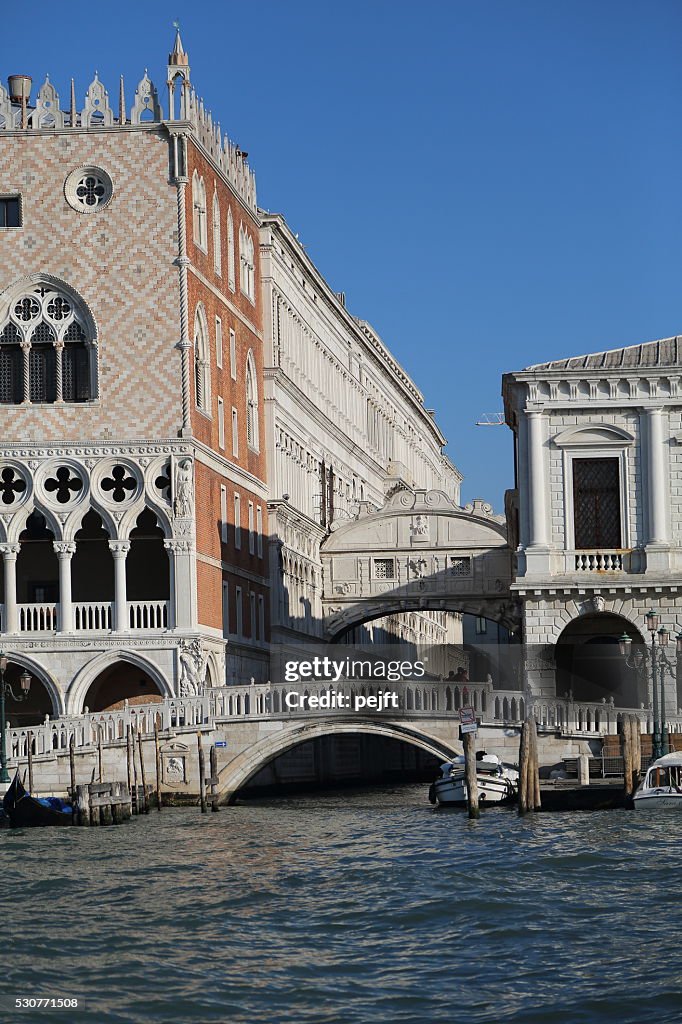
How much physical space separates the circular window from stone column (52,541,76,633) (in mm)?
7367

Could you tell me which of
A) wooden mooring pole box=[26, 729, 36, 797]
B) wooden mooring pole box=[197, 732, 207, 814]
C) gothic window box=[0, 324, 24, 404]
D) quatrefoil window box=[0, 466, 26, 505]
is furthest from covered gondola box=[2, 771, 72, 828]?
gothic window box=[0, 324, 24, 404]

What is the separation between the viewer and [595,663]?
44562 millimetres

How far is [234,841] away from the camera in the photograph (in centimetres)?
3136

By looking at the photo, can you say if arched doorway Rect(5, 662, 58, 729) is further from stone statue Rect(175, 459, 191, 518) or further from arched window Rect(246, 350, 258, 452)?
arched window Rect(246, 350, 258, 452)

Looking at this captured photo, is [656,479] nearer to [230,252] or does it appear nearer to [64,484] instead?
[64,484]

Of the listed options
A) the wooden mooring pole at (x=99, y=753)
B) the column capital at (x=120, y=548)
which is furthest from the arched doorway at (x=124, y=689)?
the wooden mooring pole at (x=99, y=753)

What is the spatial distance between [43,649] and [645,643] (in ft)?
41.3

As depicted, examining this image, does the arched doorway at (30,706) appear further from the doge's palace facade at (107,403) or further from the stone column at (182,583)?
the stone column at (182,583)

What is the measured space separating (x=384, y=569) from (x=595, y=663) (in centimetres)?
1027

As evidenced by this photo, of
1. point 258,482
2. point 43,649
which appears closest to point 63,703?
point 43,649

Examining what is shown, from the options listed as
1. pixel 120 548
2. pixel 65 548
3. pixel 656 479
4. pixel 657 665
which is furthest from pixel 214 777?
pixel 656 479

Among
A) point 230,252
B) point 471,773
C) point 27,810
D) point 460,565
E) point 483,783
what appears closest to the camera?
point 27,810

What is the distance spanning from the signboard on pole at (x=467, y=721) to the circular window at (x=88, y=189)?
15272mm

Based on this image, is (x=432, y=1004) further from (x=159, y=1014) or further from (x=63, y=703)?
(x=63, y=703)
